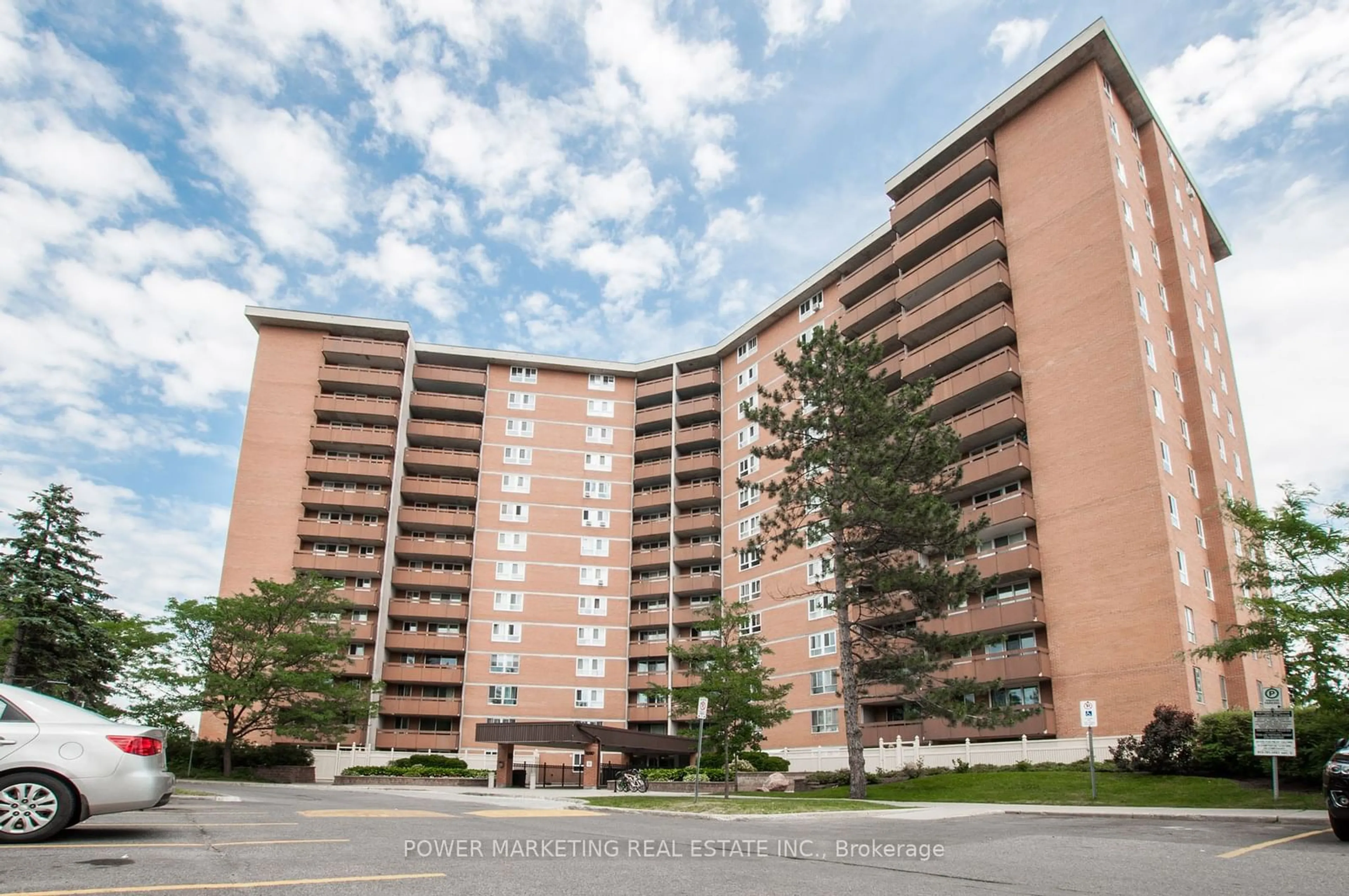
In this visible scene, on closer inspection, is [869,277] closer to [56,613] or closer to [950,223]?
[950,223]

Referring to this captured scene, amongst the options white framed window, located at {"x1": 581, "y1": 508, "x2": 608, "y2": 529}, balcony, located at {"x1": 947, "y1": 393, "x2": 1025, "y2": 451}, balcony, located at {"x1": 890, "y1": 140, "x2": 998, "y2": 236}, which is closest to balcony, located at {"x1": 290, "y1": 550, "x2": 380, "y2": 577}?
white framed window, located at {"x1": 581, "y1": 508, "x2": 608, "y2": 529}

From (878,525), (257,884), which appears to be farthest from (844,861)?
(878,525)

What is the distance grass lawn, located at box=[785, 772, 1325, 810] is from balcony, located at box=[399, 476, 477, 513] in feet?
135

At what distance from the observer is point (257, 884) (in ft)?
22.9

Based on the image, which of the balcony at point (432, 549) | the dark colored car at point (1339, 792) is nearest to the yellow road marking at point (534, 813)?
the dark colored car at point (1339, 792)

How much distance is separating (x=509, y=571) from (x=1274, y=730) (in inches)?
2108

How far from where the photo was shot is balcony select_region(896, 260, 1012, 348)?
46219 millimetres

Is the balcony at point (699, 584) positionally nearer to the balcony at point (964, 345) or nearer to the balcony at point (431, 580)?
the balcony at point (431, 580)

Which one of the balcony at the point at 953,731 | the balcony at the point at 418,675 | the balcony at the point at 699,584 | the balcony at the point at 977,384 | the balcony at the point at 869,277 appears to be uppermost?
the balcony at the point at 869,277

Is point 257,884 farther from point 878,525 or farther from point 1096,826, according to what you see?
point 878,525

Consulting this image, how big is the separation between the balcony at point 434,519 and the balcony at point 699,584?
16.5 metres

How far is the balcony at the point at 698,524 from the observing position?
7000cm

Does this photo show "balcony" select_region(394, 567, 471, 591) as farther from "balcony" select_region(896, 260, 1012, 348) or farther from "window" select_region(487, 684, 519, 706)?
"balcony" select_region(896, 260, 1012, 348)

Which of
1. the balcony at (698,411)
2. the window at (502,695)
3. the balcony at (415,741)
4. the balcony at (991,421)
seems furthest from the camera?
the balcony at (698,411)
